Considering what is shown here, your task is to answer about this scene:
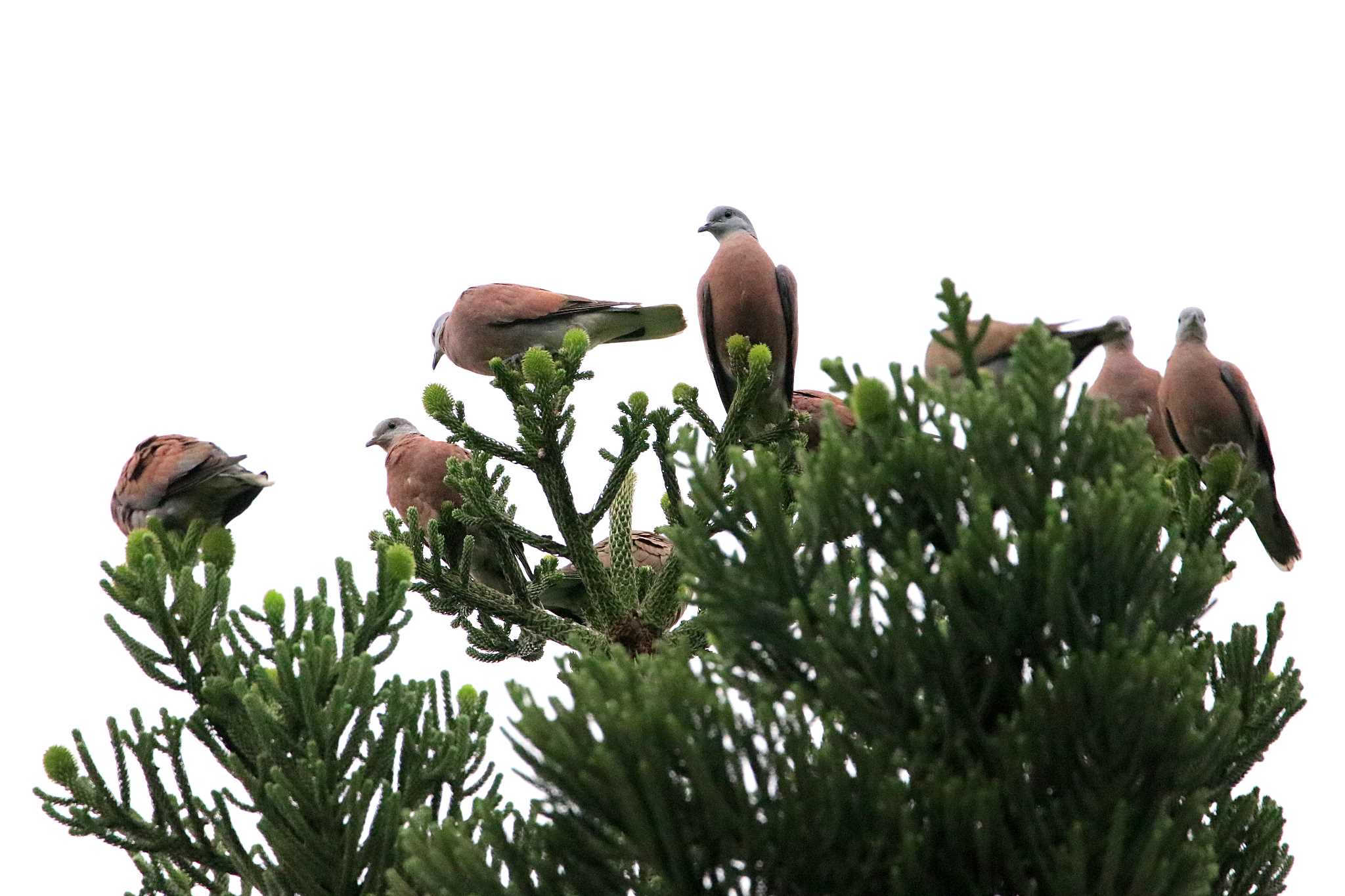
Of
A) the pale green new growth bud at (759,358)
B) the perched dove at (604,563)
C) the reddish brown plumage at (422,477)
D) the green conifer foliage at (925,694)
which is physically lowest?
the green conifer foliage at (925,694)

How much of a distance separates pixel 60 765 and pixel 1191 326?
4.54m

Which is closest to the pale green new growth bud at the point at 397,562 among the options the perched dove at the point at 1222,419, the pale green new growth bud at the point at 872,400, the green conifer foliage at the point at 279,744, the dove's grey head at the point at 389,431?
the green conifer foliage at the point at 279,744

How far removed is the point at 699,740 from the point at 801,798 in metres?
0.22

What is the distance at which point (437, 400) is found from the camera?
4598mm

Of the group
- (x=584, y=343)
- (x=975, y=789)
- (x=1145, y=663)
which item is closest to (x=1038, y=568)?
(x=1145, y=663)

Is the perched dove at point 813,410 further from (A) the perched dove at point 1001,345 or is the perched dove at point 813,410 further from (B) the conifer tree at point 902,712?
(B) the conifer tree at point 902,712

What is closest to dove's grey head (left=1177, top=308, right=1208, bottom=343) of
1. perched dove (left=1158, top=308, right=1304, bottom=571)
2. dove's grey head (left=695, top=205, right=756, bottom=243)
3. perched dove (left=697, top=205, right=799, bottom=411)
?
perched dove (left=1158, top=308, right=1304, bottom=571)

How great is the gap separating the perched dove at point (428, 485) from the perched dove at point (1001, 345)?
186cm

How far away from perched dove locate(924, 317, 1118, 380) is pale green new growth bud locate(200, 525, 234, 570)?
2251 millimetres

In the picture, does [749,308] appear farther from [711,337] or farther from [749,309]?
[711,337]

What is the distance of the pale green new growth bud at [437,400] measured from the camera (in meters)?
4.59

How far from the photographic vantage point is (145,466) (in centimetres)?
529

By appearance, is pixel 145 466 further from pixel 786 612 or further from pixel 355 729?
pixel 786 612

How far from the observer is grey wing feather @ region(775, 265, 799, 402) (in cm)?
618
